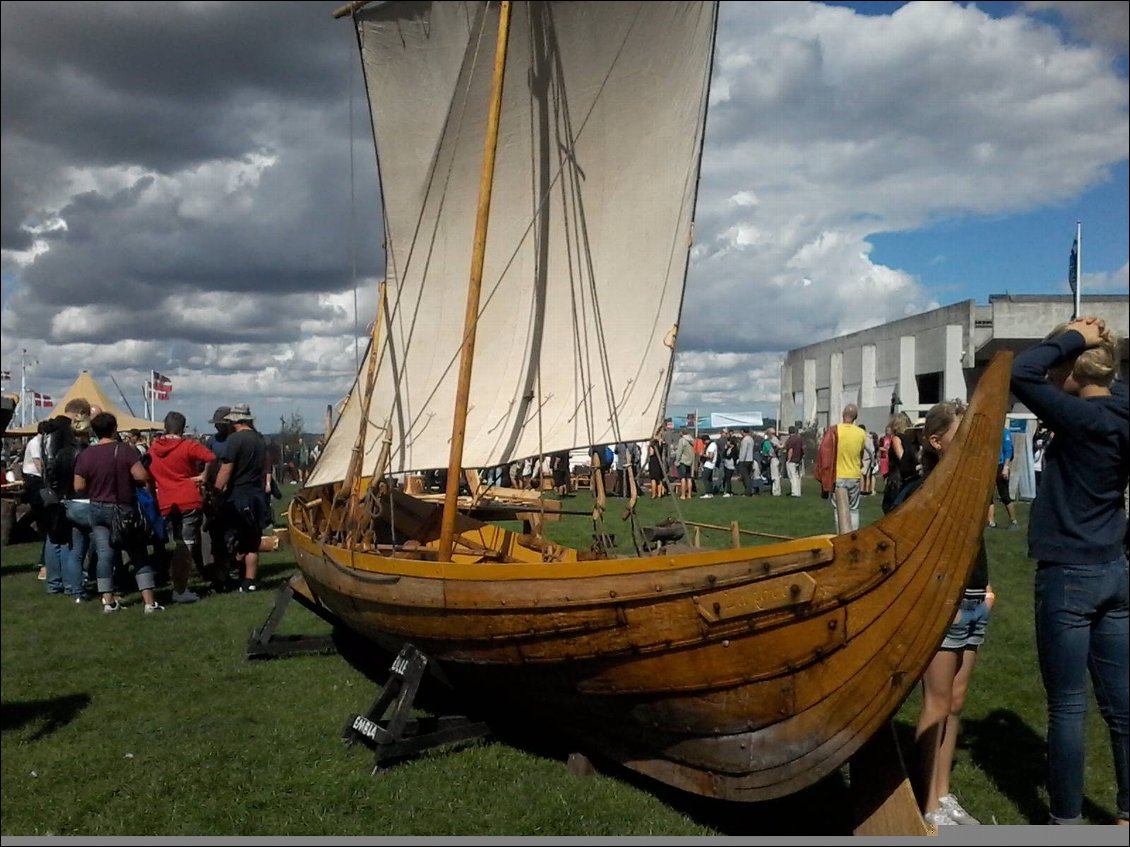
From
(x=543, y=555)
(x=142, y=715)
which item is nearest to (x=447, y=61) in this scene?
(x=543, y=555)

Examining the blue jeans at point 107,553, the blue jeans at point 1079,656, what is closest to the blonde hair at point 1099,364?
the blue jeans at point 1079,656

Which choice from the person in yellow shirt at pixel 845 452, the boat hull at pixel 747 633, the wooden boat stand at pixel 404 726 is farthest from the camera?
the person in yellow shirt at pixel 845 452

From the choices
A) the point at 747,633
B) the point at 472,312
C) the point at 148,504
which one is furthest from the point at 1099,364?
the point at 148,504

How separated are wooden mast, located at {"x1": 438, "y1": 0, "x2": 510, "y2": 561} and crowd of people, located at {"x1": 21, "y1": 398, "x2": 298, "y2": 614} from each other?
3965 millimetres

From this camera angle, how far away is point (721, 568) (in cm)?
340

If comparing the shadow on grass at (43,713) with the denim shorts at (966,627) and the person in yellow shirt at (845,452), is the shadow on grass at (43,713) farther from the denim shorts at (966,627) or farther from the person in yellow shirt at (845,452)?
the person in yellow shirt at (845,452)

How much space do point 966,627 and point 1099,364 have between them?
131 centimetres

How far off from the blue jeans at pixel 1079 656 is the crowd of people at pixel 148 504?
23.9 ft

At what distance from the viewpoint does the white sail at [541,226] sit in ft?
21.2

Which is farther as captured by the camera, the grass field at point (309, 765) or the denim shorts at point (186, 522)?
the denim shorts at point (186, 522)

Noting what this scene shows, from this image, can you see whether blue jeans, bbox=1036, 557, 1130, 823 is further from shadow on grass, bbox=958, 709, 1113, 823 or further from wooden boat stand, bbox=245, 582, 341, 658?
wooden boat stand, bbox=245, 582, 341, 658

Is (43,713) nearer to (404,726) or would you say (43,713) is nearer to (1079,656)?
(404,726)

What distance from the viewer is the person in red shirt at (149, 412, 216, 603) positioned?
8.73 metres

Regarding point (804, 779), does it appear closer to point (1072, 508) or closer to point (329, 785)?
point (1072, 508)
